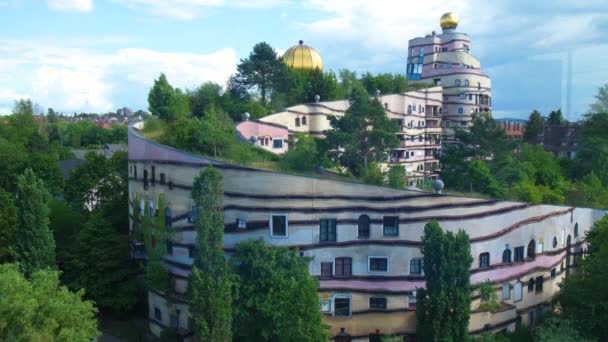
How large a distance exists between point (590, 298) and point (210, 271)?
14735 mm

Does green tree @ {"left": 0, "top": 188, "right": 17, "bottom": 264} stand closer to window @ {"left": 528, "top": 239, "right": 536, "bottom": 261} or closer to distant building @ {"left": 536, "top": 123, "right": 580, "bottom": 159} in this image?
window @ {"left": 528, "top": 239, "right": 536, "bottom": 261}

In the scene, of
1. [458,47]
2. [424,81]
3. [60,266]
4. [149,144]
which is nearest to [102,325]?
[60,266]

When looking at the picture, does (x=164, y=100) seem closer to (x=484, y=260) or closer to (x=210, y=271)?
(x=210, y=271)

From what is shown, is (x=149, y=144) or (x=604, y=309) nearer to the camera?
(x=604, y=309)

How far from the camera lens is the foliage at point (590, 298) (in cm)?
2000

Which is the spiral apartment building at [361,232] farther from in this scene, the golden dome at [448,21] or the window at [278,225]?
the golden dome at [448,21]

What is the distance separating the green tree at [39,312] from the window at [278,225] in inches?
281

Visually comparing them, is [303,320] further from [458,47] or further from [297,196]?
[458,47]

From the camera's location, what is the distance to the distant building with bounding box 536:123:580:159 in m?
51.1

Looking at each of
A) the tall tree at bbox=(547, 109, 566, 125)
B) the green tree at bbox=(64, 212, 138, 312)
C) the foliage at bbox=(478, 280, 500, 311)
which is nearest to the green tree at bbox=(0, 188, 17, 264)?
the green tree at bbox=(64, 212, 138, 312)

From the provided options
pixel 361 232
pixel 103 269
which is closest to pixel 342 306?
pixel 361 232

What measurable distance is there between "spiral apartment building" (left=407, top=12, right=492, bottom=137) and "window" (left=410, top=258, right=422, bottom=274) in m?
30.2

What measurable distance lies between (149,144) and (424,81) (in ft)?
106

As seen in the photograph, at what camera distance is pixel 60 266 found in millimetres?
27969
